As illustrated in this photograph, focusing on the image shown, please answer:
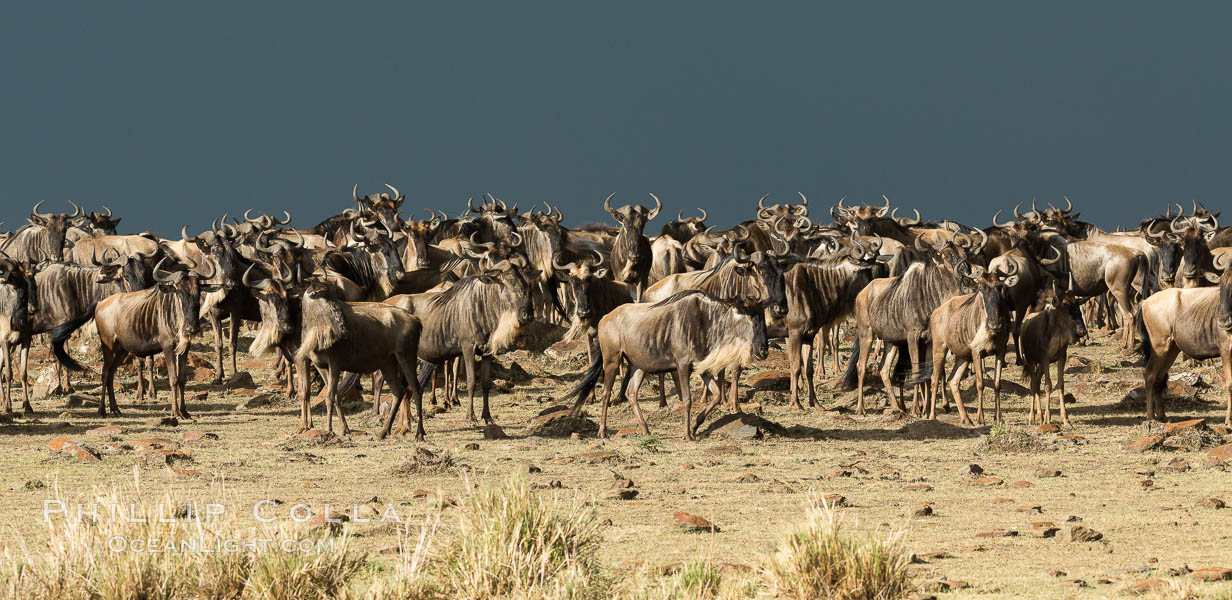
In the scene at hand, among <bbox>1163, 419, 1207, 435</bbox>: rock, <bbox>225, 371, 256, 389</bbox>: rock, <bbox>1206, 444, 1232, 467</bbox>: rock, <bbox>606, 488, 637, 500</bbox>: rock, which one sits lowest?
<bbox>606, 488, 637, 500</bbox>: rock

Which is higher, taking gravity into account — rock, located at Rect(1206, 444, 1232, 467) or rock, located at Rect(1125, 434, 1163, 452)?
rock, located at Rect(1125, 434, 1163, 452)

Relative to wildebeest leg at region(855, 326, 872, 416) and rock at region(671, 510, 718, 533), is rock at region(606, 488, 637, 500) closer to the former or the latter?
rock at region(671, 510, 718, 533)

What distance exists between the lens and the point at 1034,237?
25.9 metres

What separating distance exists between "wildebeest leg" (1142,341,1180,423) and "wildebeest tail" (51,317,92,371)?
14234 millimetres

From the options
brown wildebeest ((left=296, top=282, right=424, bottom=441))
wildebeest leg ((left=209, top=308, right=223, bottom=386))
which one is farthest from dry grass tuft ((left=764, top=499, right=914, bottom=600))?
wildebeest leg ((left=209, top=308, right=223, bottom=386))

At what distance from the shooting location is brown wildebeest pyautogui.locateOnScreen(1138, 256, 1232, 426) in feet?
54.3

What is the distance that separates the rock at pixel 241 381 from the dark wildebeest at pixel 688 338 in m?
7.95

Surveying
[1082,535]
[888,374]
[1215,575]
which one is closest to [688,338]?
[888,374]

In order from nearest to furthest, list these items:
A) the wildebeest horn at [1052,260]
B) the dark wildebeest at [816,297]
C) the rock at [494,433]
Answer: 1. the rock at [494,433]
2. the dark wildebeest at [816,297]
3. the wildebeest horn at [1052,260]

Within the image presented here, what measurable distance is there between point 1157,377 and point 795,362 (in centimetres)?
472

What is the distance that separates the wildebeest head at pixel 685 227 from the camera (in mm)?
33156

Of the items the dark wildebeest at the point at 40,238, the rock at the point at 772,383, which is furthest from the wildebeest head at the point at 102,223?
the rock at the point at 772,383

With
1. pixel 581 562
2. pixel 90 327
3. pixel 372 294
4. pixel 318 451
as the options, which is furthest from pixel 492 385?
pixel 581 562

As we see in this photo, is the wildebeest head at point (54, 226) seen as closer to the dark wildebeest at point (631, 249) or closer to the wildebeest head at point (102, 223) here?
the wildebeest head at point (102, 223)
